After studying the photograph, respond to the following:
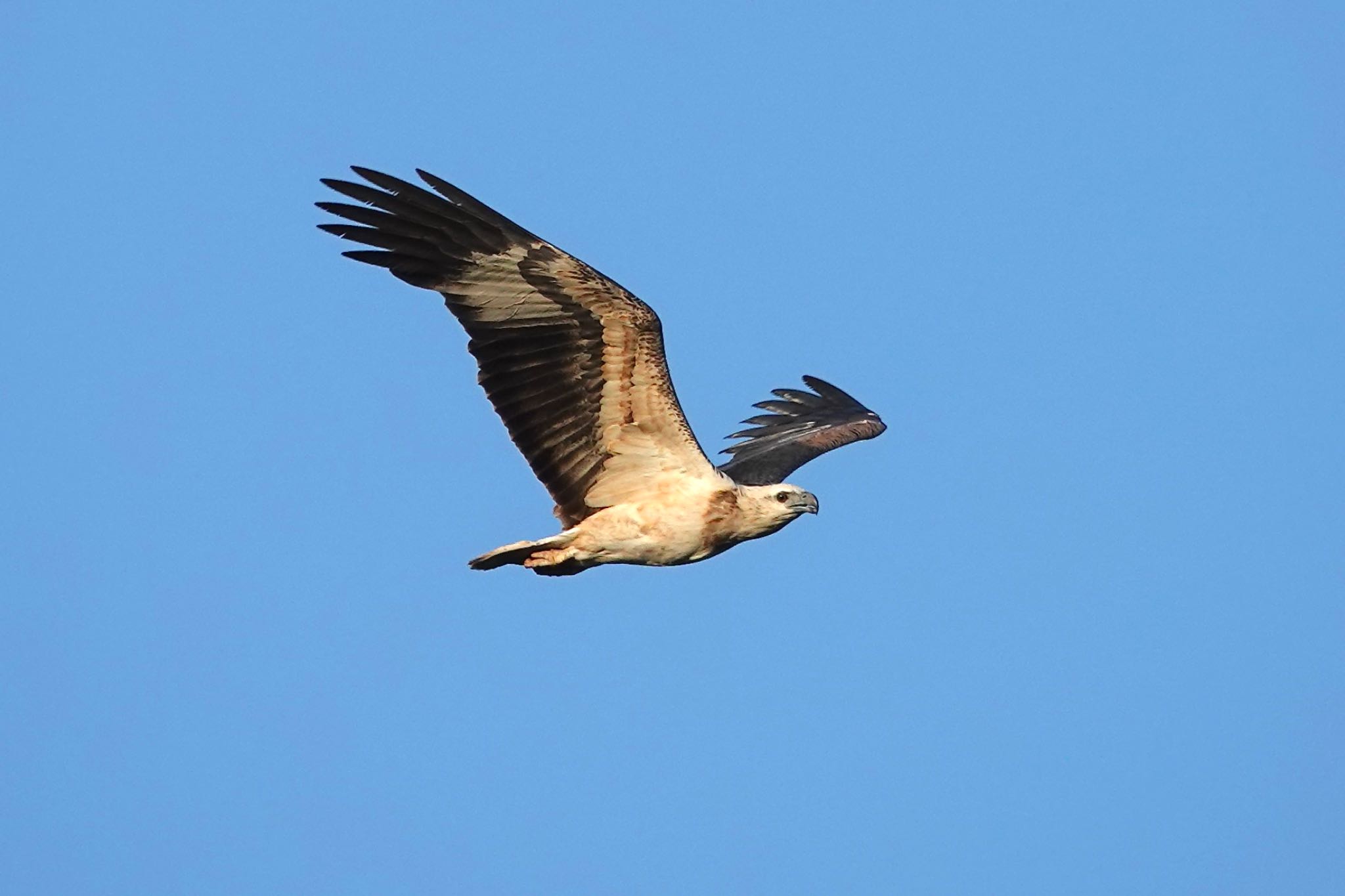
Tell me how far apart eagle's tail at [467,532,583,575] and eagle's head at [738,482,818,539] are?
1258 millimetres

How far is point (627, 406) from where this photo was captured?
1221 centimetres

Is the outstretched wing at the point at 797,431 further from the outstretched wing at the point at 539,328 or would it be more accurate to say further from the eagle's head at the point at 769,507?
the outstretched wing at the point at 539,328

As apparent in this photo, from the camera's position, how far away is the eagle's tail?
1239 centimetres

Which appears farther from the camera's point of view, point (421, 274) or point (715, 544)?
point (715, 544)

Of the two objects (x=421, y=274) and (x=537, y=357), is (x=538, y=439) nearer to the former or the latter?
(x=537, y=357)

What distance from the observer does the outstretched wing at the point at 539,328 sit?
37.9 feet

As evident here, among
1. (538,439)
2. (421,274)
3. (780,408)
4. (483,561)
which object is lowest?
(483,561)

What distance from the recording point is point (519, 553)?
40.9 feet

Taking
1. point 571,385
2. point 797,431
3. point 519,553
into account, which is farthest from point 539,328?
point 797,431

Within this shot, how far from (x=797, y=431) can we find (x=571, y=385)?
5511mm

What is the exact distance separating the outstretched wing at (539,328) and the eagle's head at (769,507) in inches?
16.2

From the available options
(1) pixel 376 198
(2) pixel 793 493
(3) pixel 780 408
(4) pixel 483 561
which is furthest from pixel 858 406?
(1) pixel 376 198

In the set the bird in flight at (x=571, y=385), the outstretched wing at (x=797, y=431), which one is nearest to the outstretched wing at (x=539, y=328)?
the bird in flight at (x=571, y=385)

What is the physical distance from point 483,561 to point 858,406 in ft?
21.1
